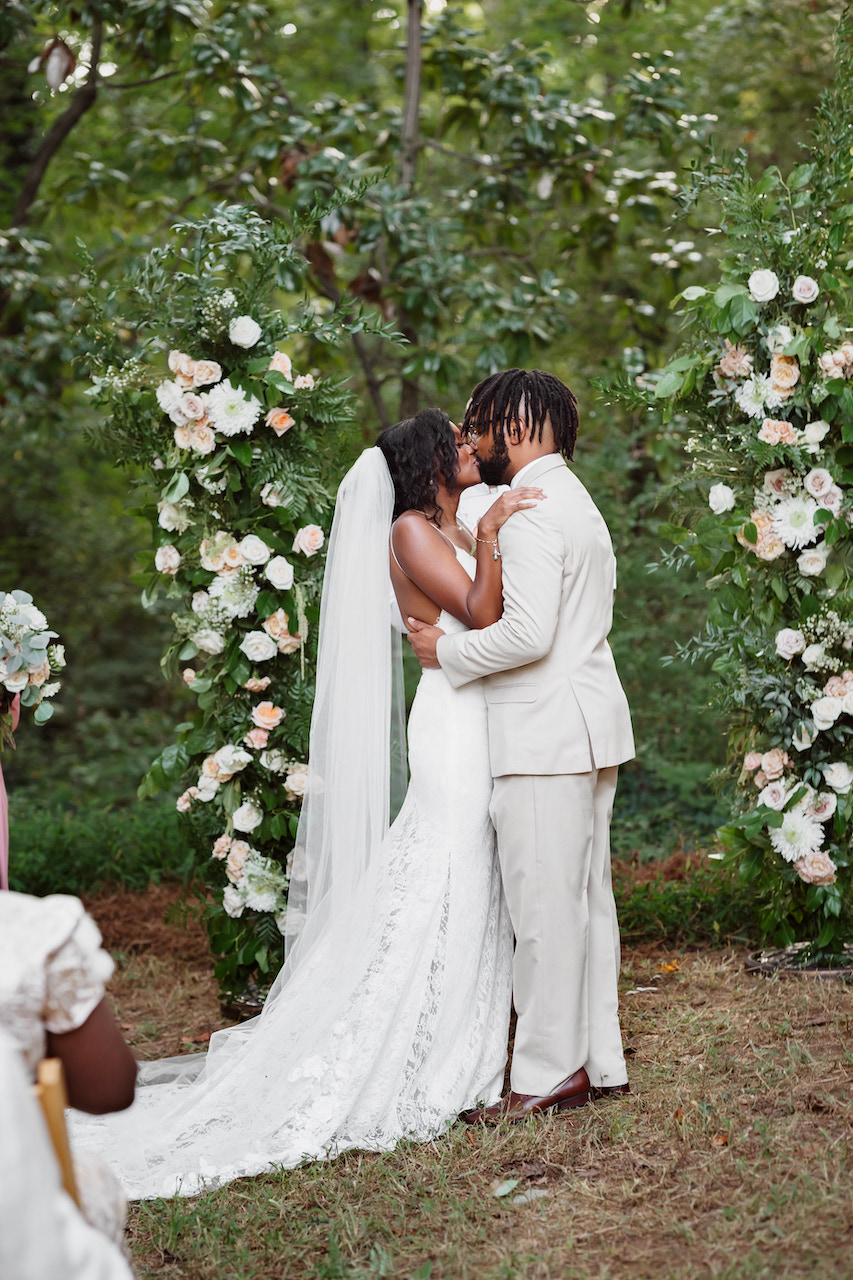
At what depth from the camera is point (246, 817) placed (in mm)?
4418

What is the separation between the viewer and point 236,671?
442cm

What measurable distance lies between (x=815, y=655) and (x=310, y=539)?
1.93 metres

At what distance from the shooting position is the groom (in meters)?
3.45

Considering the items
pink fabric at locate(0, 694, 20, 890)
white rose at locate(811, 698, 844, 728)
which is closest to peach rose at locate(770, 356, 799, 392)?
white rose at locate(811, 698, 844, 728)

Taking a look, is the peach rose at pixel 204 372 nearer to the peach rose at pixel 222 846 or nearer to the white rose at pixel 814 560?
the peach rose at pixel 222 846

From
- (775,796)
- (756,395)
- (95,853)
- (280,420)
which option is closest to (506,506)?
(280,420)

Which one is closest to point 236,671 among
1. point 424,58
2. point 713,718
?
point 713,718

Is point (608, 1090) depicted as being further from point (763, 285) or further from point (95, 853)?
point (95, 853)

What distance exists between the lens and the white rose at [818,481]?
4.11 meters

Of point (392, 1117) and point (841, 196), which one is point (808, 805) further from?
point (841, 196)

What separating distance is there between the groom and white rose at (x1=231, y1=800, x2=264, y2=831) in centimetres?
121

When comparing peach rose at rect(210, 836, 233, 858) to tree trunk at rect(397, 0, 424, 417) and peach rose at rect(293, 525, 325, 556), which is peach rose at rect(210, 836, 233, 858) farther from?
tree trunk at rect(397, 0, 424, 417)

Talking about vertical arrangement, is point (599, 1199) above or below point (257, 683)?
below

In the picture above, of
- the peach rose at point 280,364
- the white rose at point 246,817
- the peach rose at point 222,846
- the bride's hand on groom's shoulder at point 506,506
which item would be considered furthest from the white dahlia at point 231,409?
the peach rose at point 222,846
